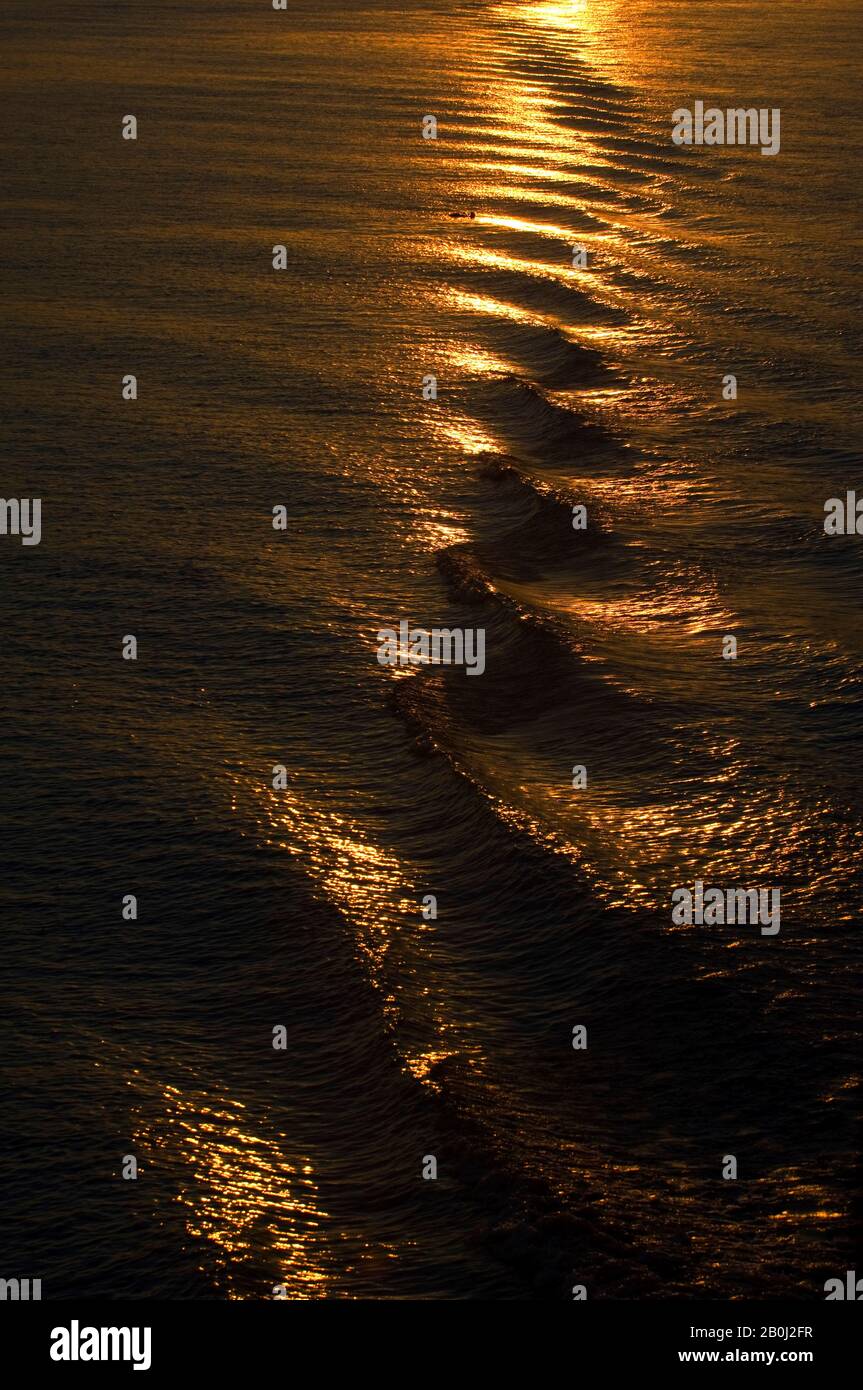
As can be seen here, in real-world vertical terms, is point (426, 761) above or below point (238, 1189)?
above

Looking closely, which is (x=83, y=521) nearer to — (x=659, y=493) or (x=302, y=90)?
(x=659, y=493)

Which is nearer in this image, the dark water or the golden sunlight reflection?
the golden sunlight reflection

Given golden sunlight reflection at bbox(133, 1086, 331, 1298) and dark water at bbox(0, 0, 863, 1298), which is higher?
dark water at bbox(0, 0, 863, 1298)

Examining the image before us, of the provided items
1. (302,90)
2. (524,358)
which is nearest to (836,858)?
(524,358)

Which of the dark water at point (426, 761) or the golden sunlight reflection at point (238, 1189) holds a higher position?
the dark water at point (426, 761)

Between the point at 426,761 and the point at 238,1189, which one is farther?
the point at 426,761

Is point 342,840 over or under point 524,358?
under

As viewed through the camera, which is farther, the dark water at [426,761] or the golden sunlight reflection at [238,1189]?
the dark water at [426,761]
